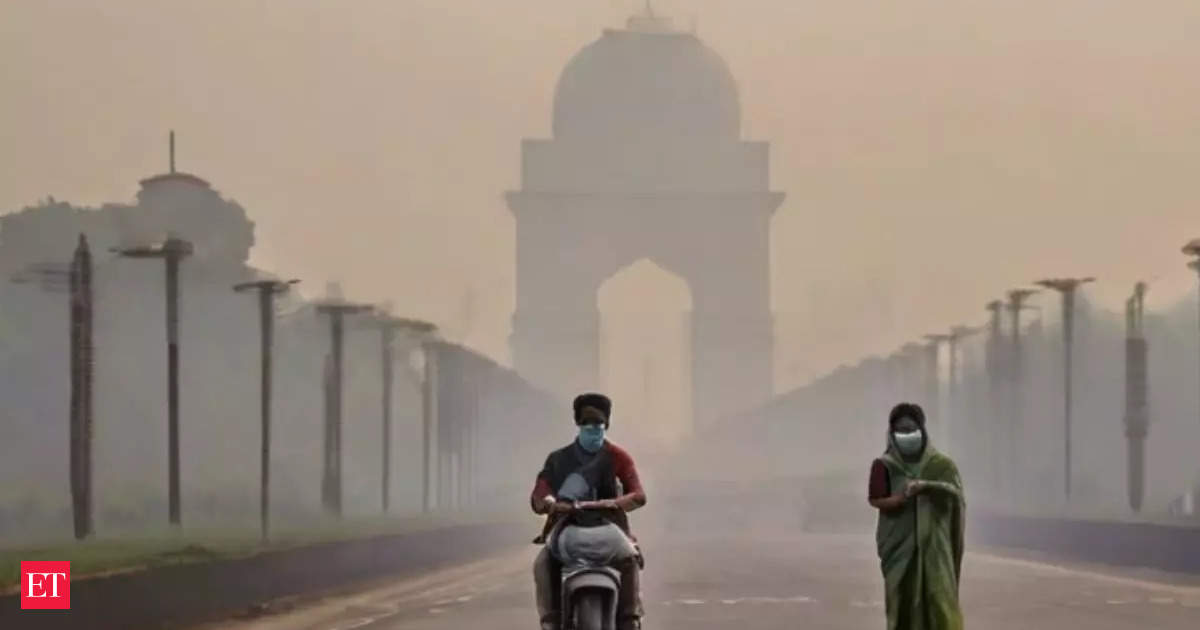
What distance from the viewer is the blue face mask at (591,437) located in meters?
17.8

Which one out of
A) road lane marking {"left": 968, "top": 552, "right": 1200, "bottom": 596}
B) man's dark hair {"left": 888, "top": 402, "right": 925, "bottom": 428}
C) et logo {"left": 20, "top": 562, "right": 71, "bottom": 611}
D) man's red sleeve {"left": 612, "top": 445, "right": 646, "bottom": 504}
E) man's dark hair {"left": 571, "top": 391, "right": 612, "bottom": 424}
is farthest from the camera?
road lane marking {"left": 968, "top": 552, "right": 1200, "bottom": 596}

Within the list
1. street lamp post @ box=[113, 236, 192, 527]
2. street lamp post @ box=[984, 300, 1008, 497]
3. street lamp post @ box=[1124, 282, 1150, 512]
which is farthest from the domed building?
street lamp post @ box=[113, 236, 192, 527]

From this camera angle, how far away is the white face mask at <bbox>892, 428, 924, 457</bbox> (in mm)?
17031

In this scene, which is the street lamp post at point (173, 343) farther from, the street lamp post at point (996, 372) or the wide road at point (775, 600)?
the street lamp post at point (996, 372)

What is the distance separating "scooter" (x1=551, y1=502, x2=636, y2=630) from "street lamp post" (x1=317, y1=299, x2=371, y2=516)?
156 ft

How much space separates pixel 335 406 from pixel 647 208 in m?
99.9

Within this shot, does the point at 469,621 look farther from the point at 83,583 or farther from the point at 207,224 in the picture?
the point at 207,224

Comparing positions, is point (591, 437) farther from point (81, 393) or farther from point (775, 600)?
point (81, 393)

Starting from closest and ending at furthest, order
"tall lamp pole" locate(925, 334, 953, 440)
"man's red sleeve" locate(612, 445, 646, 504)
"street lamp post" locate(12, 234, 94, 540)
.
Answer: "man's red sleeve" locate(612, 445, 646, 504) → "street lamp post" locate(12, 234, 94, 540) → "tall lamp pole" locate(925, 334, 953, 440)

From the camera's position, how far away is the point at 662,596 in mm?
35375

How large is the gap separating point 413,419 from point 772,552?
60551 millimetres

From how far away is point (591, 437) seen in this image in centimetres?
1783

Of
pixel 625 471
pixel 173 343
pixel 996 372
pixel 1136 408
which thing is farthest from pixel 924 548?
pixel 996 372

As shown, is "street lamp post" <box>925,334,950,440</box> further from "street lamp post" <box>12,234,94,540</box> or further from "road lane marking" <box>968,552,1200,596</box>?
"street lamp post" <box>12,234,94,540</box>
